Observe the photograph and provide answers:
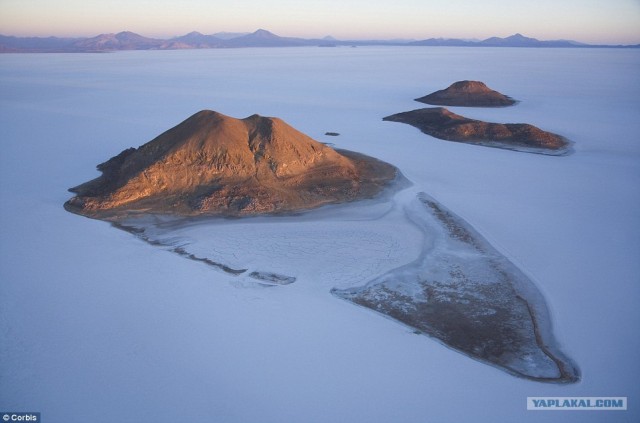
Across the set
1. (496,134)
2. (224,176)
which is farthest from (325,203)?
(496,134)

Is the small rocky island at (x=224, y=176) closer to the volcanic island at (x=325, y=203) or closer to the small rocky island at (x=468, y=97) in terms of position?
the volcanic island at (x=325, y=203)

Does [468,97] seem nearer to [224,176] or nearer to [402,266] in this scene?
[224,176]

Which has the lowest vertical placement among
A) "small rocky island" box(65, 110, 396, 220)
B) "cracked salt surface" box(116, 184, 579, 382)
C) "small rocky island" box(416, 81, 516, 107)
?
"cracked salt surface" box(116, 184, 579, 382)

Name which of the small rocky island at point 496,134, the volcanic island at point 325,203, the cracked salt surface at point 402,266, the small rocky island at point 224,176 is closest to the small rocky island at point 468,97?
the small rocky island at point 496,134

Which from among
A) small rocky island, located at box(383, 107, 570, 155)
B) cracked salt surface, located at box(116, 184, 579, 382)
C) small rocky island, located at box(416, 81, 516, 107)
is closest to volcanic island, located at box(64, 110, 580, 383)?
cracked salt surface, located at box(116, 184, 579, 382)

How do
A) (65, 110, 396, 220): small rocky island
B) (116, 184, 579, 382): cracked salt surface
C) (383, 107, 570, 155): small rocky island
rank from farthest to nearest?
(383, 107, 570, 155): small rocky island → (65, 110, 396, 220): small rocky island → (116, 184, 579, 382): cracked salt surface

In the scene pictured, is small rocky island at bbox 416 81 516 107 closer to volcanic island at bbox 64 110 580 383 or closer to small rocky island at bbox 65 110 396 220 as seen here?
volcanic island at bbox 64 110 580 383

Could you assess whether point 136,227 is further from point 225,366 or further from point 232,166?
point 225,366
